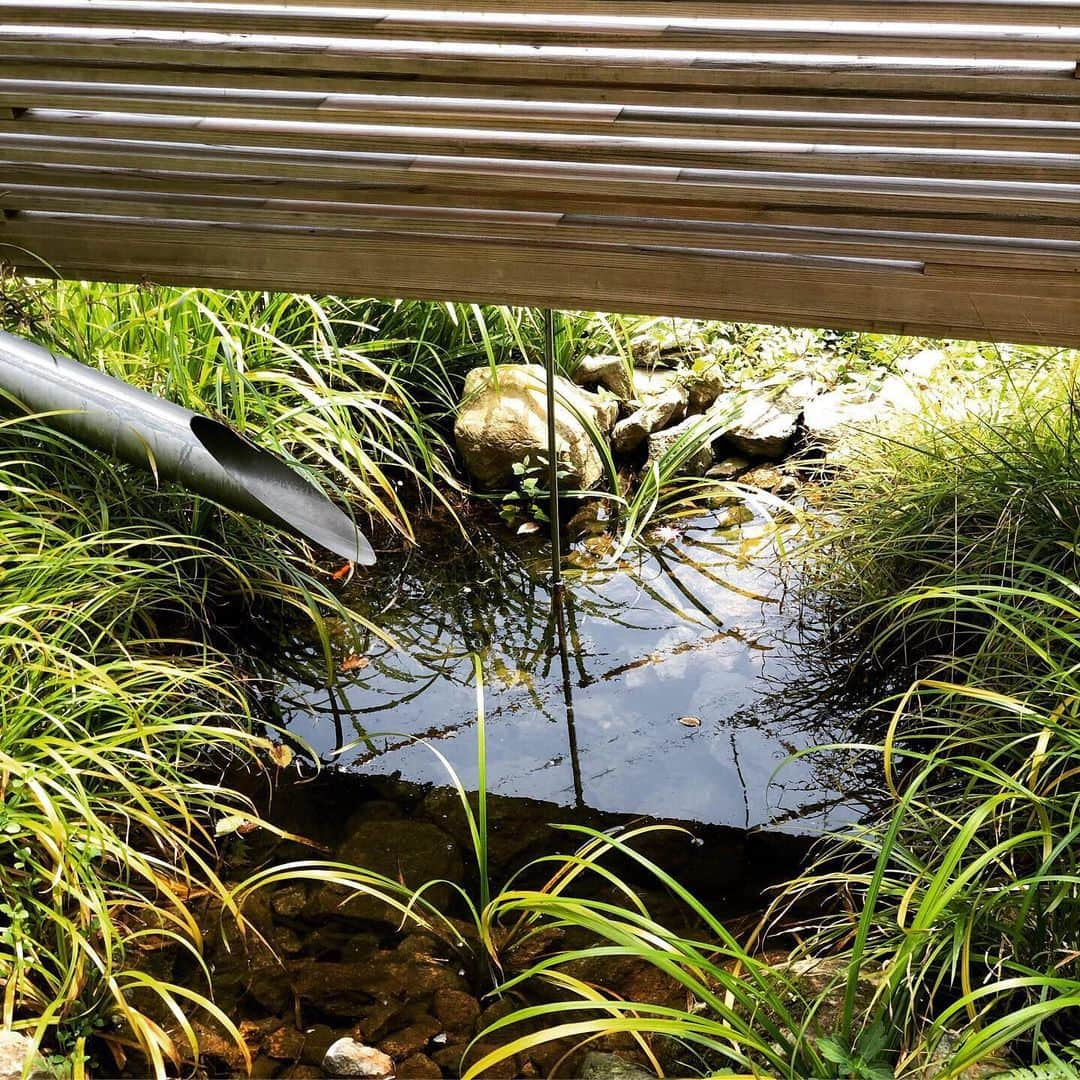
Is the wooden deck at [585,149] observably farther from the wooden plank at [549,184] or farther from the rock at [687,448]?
the rock at [687,448]

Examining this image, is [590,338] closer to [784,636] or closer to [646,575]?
[646,575]

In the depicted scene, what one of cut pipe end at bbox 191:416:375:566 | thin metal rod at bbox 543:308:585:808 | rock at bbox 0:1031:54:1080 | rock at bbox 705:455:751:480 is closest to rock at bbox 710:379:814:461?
rock at bbox 705:455:751:480

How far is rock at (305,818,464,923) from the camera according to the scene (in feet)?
7.91

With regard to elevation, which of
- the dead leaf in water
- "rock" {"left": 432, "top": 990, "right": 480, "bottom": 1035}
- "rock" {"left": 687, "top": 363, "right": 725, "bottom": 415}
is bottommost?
"rock" {"left": 432, "top": 990, "right": 480, "bottom": 1035}

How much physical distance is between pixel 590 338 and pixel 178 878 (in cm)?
287

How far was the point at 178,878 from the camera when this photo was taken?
2.46 metres

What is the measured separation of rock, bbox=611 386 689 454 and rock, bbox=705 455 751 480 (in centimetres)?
28

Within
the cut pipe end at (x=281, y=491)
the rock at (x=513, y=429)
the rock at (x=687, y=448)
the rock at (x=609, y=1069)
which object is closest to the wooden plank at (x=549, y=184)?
the cut pipe end at (x=281, y=491)

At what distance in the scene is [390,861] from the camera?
8.34 ft

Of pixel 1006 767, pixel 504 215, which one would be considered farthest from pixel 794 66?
pixel 1006 767

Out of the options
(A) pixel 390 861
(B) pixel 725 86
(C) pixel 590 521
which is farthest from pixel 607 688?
(B) pixel 725 86

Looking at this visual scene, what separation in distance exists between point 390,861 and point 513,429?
1861mm

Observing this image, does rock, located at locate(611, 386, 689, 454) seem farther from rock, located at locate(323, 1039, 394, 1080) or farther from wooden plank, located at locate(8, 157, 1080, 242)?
rock, located at locate(323, 1039, 394, 1080)

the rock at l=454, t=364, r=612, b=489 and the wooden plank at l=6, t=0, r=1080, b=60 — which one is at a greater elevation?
the wooden plank at l=6, t=0, r=1080, b=60
